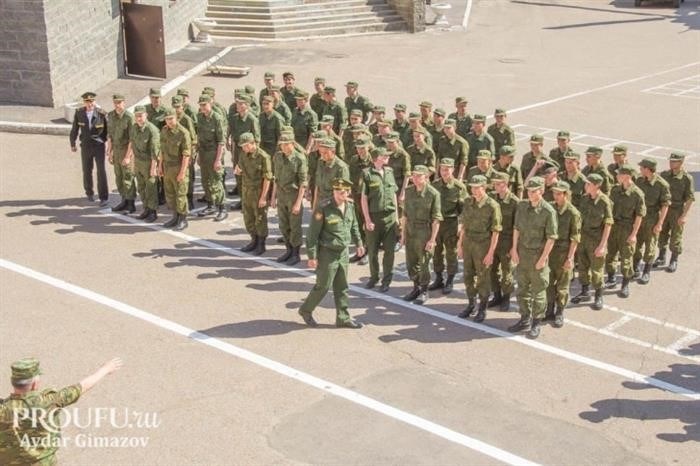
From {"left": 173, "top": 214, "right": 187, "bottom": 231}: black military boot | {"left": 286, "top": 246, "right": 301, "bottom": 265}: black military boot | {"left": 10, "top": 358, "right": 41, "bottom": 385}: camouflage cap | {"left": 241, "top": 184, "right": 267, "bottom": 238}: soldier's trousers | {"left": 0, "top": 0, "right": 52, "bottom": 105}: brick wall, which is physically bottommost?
{"left": 286, "top": 246, "right": 301, "bottom": 265}: black military boot

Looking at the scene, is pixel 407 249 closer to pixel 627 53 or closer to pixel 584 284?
pixel 584 284

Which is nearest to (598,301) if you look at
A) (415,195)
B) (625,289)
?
(625,289)

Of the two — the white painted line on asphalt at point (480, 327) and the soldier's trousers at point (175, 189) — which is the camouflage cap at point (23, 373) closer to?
the white painted line on asphalt at point (480, 327)

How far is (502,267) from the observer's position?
12164mm

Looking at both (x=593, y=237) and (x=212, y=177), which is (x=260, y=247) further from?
(x=593, y=237)

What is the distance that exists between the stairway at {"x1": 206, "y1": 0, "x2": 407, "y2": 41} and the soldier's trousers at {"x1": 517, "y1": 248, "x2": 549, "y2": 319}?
22.4 meters

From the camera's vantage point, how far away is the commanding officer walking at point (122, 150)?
1534cm

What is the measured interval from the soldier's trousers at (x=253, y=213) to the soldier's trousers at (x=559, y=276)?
433cm

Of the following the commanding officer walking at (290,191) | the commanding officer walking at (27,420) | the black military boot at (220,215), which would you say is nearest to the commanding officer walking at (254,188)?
the commanding officer walking at (290,191)

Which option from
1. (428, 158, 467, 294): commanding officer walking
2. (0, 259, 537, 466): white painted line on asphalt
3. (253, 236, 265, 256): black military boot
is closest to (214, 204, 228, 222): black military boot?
(253, 236, 265, 256): black military boot

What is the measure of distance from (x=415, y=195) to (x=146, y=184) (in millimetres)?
5080

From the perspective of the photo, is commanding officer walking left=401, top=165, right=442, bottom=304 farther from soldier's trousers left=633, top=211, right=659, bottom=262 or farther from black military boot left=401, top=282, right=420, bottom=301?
soldier's trousers left=633, top=211, right=659, bottom=262

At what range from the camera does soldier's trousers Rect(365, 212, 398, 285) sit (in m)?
12.8

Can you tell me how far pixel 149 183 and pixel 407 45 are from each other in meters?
19.2
